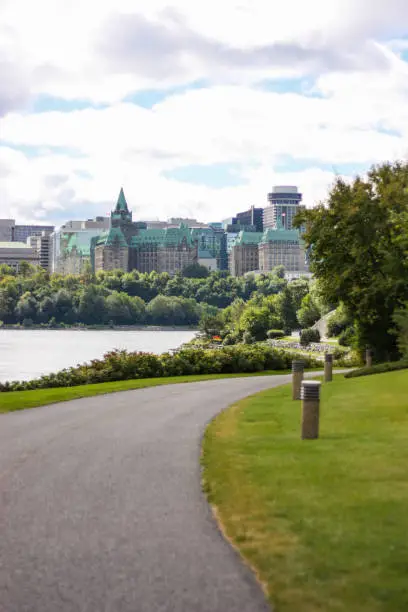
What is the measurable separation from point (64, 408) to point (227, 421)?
17.9ft

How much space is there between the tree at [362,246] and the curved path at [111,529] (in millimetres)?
29519

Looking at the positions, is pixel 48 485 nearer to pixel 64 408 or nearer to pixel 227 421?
pixel 227 421

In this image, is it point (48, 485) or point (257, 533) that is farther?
point (48, 485)

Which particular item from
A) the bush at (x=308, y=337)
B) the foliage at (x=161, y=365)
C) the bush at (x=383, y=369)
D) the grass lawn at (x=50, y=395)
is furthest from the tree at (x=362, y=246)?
the bush at (x=308, y=337)

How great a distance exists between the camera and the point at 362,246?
147 ft

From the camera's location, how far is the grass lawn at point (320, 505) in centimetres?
685

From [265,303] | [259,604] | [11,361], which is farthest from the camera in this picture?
[265,303]

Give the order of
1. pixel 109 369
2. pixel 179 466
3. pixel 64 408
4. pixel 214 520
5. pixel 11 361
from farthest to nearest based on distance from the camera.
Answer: pixel 11 361, pixel 109 369, pixel 64 408, pixel 179 466, pixel 214 520

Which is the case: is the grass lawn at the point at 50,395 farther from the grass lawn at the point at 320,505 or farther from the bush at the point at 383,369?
the grass lawn at the point at 320,505

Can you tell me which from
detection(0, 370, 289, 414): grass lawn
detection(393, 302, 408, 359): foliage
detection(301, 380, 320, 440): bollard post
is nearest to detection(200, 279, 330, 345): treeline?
detection(393, 302, 408, 359): foliage

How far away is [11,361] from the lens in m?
91.1

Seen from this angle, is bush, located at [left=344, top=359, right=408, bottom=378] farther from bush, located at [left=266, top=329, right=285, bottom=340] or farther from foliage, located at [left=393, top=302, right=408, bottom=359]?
bush, located at [left=266, top=329, right=285, bottom=340]

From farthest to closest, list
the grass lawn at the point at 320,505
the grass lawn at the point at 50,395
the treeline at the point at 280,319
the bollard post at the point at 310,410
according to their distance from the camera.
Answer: the treeline at the point at 280,319
the grass lawn at the point at 50,395
the bollard post at the point at 310,410
the grass lawn at the point at 320,505

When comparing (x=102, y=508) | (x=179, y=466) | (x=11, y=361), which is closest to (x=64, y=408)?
(x=179, y=466)
